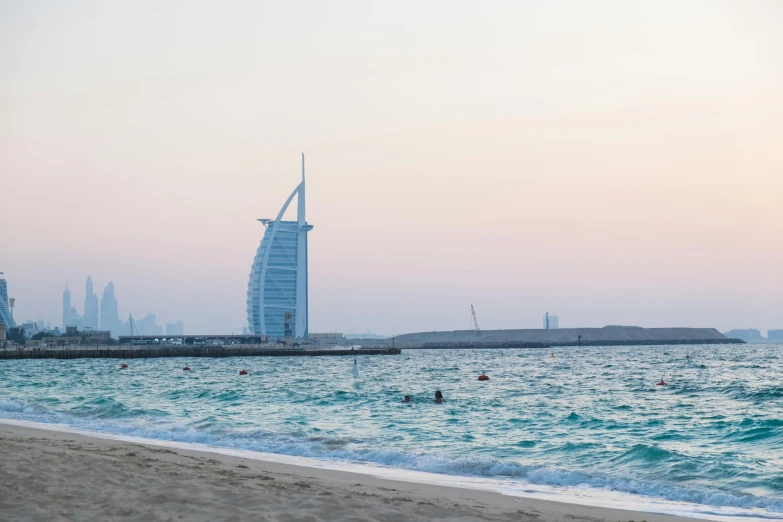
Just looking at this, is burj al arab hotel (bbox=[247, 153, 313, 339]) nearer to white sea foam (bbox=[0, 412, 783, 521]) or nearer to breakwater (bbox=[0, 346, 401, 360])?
breakwater (bbox=[0, 346, 401, 360])

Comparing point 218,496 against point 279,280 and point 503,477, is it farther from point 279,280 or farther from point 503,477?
point 279,280

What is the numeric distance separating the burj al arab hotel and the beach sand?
171 m

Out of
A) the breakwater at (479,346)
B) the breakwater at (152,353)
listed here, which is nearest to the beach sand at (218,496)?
the breakwater at (152,353)

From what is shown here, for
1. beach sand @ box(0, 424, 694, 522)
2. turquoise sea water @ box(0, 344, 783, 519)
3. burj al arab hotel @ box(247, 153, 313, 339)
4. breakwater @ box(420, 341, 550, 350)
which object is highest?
burj al arab hotel @ box(247, 153, 313, 339)

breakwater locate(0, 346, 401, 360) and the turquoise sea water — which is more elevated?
the turquoise sea water

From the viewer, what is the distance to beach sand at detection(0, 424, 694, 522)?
7.98m

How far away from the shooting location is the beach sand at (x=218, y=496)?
798 centimetres

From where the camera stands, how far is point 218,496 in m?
8.93

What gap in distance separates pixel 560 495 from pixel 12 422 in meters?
16.7

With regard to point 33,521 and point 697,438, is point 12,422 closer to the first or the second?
point 33,521

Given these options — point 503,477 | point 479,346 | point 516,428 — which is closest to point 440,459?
point 503,477

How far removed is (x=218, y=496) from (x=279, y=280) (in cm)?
17777

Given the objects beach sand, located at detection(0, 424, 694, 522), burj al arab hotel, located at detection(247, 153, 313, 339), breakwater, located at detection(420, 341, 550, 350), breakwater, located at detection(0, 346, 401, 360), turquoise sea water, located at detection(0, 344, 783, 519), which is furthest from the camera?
burj al arab hotel, located at detection(247, 153, 313, 339)

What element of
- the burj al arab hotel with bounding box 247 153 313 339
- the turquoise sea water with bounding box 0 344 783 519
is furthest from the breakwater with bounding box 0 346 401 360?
the burj al arab hotel with bounding box 247 153 313 339
